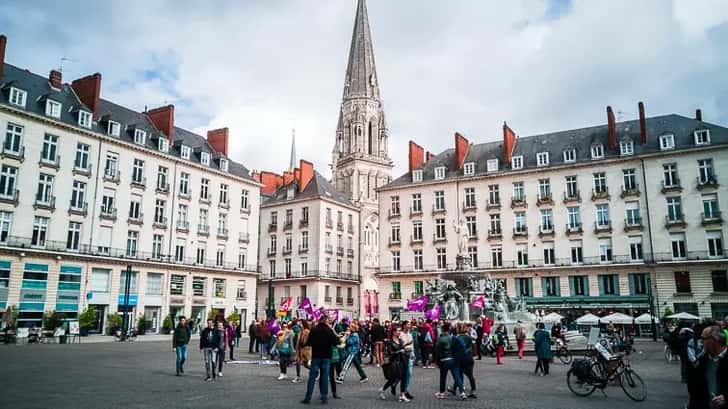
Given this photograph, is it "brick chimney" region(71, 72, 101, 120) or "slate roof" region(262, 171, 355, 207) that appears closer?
"brick chimney" region(71, 72, 101, 120)

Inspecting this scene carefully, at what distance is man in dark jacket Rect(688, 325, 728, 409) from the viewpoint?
21.4 feet

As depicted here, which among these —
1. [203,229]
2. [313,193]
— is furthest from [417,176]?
[203,229]

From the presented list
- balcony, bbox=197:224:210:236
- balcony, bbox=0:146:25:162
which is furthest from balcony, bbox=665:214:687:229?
balcony, bbox=0:146:25:162

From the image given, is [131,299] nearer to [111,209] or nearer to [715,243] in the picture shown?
[111,209]

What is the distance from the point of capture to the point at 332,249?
61.4 meters

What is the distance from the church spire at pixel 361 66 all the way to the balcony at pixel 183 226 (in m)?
47.2

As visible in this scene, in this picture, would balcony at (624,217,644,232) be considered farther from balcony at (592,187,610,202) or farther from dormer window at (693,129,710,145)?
dormer window at (693,129,710,145)

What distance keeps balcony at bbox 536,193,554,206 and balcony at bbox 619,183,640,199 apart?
5.66 metres

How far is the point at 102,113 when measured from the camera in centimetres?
4528

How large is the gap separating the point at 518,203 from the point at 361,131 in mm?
40810

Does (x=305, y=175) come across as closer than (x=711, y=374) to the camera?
No

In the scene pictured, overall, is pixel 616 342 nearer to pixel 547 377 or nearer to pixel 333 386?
pixel 547 377

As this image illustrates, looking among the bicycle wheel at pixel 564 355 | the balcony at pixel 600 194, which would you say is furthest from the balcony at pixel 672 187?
the bicycle wheel at pixel 564 355

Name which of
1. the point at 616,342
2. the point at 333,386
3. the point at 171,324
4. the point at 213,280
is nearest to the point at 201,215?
the point at 213,280
